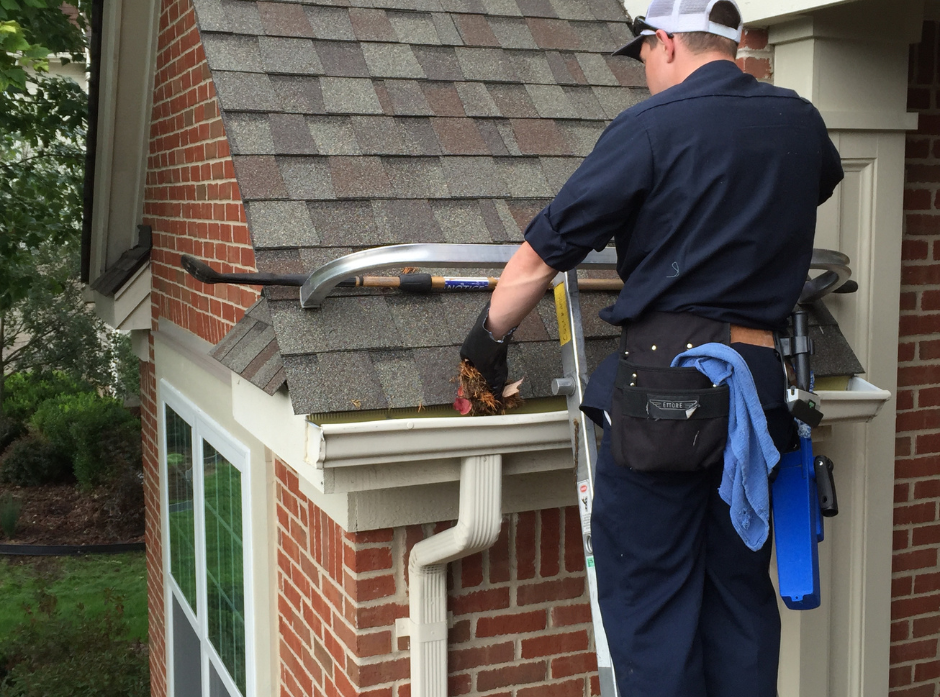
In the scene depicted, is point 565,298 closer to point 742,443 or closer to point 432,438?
point 432,438

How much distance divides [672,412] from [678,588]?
427 millimetres

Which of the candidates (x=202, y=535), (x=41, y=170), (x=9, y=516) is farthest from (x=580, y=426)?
(x=9, y=516)

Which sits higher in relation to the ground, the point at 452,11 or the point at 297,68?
the point at 452,11

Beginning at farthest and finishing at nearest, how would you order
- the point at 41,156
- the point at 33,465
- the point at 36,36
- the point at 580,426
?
1. the point at 33,465
2. the point at 41,156
3. the point at 36,36
4. the point at 580,426

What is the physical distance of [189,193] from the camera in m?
4.62

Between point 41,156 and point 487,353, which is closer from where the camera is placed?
point 487,353

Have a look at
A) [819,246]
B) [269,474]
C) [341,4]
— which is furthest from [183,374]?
[819,246]

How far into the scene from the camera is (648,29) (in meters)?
2.31

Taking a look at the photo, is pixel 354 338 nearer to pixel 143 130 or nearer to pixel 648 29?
pixel 648 29

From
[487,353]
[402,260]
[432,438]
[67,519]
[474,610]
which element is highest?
[402,260]

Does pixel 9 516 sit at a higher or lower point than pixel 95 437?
lower

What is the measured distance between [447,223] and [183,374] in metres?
2.74

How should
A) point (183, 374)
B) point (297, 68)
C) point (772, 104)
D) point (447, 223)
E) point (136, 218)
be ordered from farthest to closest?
point (136, 218) < point (183, 374) < point (297, 68) < point (447, 223) < point (772, 104)

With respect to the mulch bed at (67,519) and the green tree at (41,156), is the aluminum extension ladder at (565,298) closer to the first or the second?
the green tree at (41,156)
